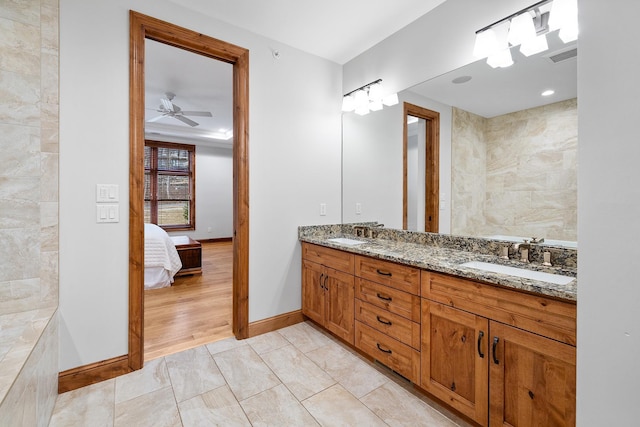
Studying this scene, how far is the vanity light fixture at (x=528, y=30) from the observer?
4.94 ft

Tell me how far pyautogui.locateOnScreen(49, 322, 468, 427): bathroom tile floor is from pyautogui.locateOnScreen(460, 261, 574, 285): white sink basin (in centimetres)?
80

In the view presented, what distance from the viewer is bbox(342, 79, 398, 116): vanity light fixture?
8.42ft

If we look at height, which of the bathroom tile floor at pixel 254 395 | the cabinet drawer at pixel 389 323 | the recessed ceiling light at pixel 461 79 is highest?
the recessed ceiling light at pixel 461 79

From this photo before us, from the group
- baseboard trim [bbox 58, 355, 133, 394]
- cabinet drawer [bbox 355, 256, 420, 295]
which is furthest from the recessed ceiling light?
baseboard trim [bbox 58, 355, 133, 394]

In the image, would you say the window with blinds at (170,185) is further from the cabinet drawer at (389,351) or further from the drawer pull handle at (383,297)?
the drawer pull handle at (383,297)

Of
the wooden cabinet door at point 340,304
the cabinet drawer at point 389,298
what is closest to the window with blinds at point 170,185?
the wooden cabinet door at point 340,304

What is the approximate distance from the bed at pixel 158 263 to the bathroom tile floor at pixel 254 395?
1.89 metres

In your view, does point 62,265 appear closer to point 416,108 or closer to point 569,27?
point 416,108

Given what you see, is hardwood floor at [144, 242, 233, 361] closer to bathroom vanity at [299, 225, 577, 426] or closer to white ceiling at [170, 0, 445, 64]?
bathroom vanity at [299, 225, 577, 426]

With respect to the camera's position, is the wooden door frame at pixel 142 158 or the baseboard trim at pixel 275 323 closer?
the wooden door frame at pixel 142 158

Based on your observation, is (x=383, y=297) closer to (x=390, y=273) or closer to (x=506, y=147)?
(x=390, y=273)

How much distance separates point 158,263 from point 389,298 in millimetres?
3164

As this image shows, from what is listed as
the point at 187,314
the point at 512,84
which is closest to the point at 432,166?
the point at 512,84

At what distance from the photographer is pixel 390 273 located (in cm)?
181
